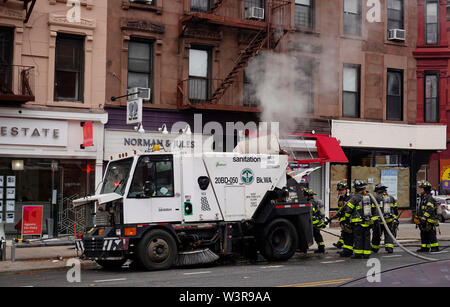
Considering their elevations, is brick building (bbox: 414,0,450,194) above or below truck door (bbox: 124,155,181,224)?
above

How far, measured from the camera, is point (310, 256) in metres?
14.8

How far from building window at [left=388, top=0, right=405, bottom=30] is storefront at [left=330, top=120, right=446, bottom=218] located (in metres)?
4.07

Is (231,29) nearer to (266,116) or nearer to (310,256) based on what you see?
(266,116)

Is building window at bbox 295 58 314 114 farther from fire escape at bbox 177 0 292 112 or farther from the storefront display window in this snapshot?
the storefront display window

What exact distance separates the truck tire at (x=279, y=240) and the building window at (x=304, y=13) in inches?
421

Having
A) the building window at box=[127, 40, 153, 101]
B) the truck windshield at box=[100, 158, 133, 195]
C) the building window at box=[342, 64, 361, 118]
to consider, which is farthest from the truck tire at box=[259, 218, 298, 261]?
the building window at box=[342, 64, 361, 118]

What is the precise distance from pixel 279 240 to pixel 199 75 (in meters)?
8.42

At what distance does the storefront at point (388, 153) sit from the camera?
2291 centimetres

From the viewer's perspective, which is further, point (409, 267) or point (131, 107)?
point (131, 107)

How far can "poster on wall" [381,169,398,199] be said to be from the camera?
2383 centimetres

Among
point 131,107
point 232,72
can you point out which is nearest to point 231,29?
point 232,72

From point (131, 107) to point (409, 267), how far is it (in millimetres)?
14005

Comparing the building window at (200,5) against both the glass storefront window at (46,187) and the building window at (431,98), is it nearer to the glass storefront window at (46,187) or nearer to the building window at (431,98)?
the glass storefront window at (46,187)

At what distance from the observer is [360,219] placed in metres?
13.7
